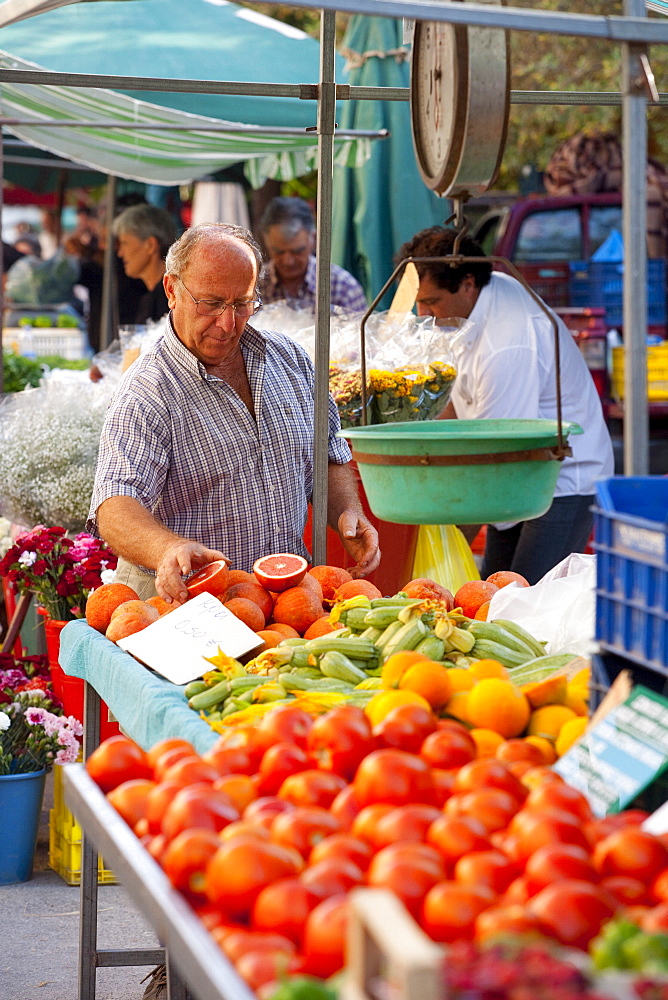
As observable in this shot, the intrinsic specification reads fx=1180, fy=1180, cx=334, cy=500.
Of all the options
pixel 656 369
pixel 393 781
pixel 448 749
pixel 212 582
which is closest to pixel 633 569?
pixel 448 749

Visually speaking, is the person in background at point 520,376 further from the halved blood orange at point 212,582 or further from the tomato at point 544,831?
the tomato at point 544,831

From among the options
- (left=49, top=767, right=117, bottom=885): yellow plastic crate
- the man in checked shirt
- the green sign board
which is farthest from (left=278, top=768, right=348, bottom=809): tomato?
(left=49, top=767, right=117, bottom=885): yellow plastic crate

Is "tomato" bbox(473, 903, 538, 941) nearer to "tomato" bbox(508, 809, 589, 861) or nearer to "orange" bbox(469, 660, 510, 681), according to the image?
"tomato" bbox(508, 809, 589, 861)

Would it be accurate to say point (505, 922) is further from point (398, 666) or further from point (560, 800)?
point (398, 666)

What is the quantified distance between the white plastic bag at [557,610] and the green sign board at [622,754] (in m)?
0.73

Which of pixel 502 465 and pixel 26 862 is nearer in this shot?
pixel 502 465

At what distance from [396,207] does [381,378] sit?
3008 millimetres

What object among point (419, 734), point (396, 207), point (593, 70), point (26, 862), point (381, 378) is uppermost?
point (593, 70)

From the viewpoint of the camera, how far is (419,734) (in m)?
1.73

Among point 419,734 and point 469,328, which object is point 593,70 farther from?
point 419,734

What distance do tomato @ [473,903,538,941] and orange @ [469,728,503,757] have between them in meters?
0.65

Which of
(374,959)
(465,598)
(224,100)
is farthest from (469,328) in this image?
(374,959)

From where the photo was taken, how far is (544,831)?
1.31 metres

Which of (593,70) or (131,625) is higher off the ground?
(593,70)
